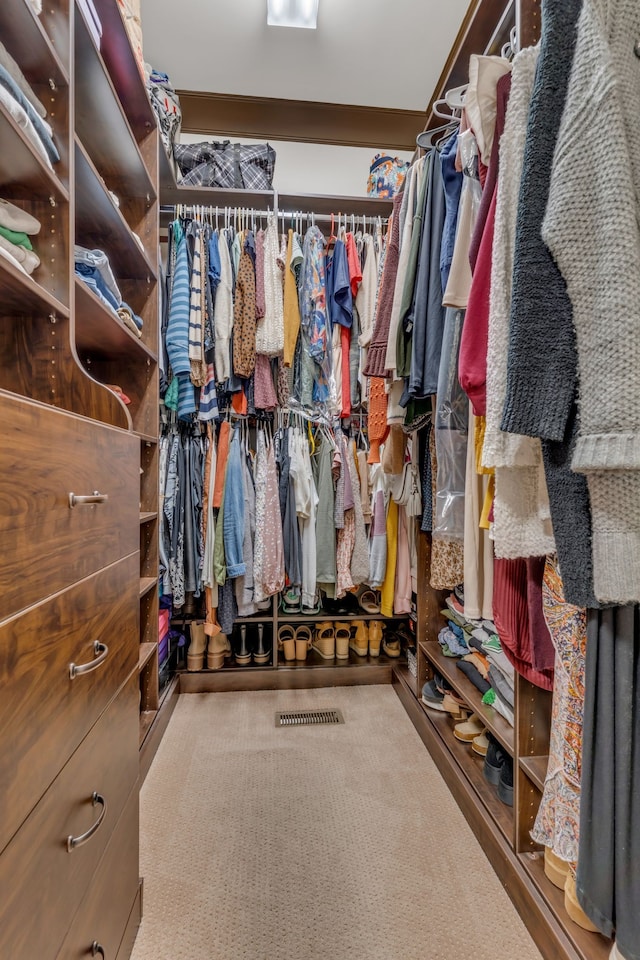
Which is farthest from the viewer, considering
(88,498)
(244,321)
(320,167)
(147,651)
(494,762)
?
(320,167)

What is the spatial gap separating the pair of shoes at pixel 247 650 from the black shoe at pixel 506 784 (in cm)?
128

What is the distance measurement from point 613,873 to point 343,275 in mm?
2211

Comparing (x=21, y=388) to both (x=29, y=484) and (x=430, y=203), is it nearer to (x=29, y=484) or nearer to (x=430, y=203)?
(x=29, y=484)

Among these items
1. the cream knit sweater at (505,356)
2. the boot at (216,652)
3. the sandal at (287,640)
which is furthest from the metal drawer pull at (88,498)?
the sandal at (287,640)

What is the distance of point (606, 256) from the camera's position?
67 cm

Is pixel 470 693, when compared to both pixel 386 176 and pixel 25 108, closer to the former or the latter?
pixel 25 108

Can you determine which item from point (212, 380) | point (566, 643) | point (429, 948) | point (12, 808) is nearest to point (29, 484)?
point (12, 808)

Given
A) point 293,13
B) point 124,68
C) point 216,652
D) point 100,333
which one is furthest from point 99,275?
point 216,652

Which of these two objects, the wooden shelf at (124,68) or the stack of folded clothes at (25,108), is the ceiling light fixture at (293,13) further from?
the stack of folded clothes at (25,108)

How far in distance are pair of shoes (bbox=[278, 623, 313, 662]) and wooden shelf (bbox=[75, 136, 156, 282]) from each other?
1.81 metres

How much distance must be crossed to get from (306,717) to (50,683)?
158 cm

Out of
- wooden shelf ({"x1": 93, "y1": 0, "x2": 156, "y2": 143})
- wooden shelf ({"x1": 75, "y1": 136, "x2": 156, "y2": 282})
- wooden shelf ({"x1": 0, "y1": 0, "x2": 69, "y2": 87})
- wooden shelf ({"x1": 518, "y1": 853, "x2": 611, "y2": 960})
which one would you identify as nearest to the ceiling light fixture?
wooden shelf ({"x1": 93, "y1": 0, "x2": 156, "y2": 143})

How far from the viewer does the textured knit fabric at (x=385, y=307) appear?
1524mm

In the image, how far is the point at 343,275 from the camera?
85.4 inches
